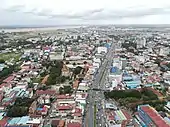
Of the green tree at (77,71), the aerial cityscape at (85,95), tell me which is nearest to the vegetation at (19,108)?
the aerial cityscape at (85,95)

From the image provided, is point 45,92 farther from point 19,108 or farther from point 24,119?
point 24,119

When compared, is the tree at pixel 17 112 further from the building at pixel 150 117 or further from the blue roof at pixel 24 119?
the building at pixel 150 117

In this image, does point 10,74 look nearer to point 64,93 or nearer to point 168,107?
point 64,93

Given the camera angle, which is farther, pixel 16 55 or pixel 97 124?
pixel 16 55

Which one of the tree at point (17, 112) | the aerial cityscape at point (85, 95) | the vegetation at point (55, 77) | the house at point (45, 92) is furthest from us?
the vegetation at point (55, 77)

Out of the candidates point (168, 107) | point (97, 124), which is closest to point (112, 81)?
point (168, 107)

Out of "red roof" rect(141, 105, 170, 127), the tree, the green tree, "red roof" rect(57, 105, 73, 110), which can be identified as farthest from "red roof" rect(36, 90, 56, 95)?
"red roof" rect(141, 105, 170, 127)

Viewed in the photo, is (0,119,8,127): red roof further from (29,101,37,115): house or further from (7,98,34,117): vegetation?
(29,101,37,115): house

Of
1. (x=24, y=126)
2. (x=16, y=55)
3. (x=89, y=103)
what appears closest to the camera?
(x=24, y=126)
